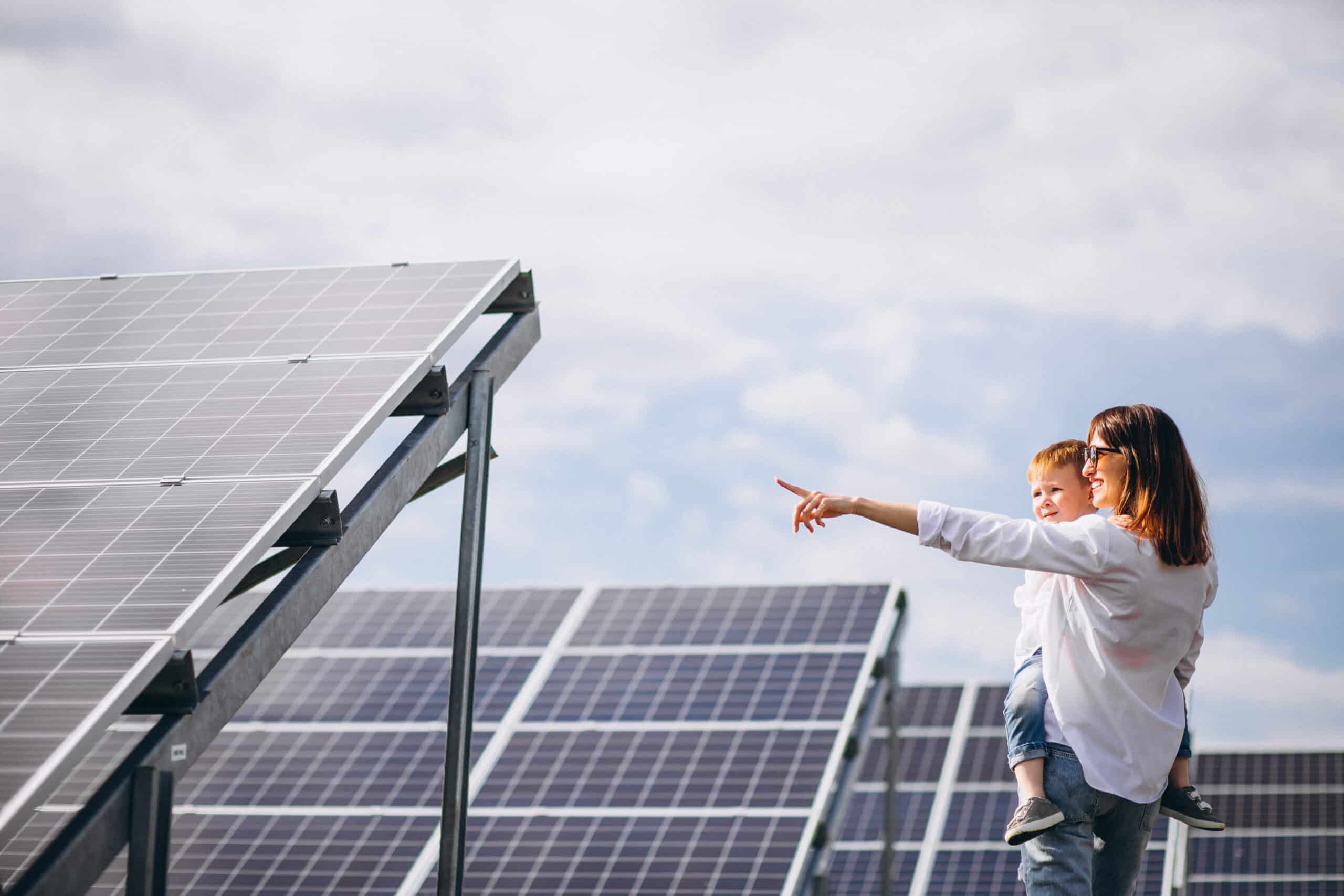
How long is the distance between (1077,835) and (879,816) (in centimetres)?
1999

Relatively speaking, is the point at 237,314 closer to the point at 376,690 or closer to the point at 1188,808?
the point at 1188,808

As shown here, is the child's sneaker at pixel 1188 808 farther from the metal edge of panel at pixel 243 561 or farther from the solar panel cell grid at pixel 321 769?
the solar panel cell grid at pixel 321 769

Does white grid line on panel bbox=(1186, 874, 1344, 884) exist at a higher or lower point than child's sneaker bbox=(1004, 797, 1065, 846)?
higher

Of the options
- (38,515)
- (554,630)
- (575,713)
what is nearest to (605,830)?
(575,713)

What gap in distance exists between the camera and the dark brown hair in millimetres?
4270

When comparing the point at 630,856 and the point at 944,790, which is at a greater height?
the point at 944,790

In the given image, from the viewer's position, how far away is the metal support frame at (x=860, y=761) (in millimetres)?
14062

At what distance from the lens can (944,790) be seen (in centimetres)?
2219

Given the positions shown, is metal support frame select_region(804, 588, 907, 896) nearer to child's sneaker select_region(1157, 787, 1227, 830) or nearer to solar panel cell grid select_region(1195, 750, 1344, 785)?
child's sneaker select_region(1157, 787, 1227, 830)

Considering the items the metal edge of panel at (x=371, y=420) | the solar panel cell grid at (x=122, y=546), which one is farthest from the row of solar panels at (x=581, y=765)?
the metal edge of panel at (x=371, y=420)

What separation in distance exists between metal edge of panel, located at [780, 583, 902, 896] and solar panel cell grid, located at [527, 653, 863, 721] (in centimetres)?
17

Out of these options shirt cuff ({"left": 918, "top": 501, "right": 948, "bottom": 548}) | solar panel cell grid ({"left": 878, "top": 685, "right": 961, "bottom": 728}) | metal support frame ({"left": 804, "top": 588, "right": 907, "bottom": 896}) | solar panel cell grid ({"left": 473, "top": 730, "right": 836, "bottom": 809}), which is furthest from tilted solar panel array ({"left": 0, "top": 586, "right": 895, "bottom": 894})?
shirt cuff ({"left": 918, "top": 501, "right": 948, "bottom": 548})

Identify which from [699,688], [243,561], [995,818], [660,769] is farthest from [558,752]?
[243,561]

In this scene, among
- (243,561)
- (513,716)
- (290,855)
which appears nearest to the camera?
(243,561)
